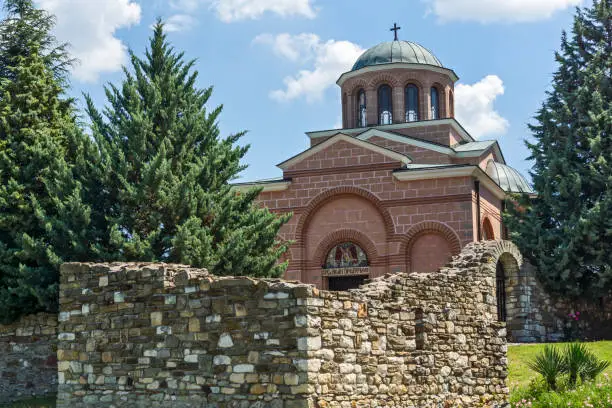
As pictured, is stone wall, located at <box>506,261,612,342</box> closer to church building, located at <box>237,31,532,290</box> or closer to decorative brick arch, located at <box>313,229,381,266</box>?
church building, located at <box>237,31,532,290</box>

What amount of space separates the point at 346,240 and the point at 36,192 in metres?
8.81

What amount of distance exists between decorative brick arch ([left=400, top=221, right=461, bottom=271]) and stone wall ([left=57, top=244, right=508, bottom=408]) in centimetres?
961

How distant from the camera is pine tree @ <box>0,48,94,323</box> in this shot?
47.0 ft

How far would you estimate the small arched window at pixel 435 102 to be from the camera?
87.7 ft

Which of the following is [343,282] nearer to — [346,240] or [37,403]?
[346,240]

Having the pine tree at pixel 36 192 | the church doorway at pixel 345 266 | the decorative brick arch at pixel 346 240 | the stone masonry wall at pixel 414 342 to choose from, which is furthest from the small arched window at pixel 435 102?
the stone masonry wall at pixel 414 342

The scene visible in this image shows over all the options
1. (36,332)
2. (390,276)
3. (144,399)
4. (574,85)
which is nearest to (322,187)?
(574,85)

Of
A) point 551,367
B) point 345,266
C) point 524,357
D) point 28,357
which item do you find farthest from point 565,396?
point 345,266

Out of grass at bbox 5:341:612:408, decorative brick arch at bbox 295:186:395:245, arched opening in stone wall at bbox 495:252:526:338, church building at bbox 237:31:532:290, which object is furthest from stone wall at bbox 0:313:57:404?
arched opening in stone wall at bbox 495:252:526:338

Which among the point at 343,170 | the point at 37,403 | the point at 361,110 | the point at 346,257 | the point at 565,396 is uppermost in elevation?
the point at 361,110

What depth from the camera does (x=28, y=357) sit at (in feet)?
48.4

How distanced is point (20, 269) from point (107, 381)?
17.2 ft

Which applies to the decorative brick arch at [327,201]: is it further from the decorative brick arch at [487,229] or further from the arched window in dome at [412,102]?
the arched window in dome at [412,102]

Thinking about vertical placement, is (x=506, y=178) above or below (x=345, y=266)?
above
